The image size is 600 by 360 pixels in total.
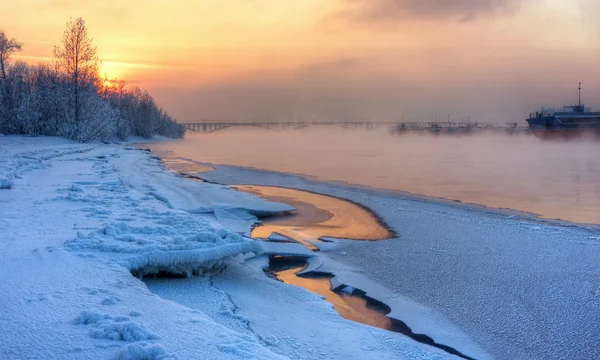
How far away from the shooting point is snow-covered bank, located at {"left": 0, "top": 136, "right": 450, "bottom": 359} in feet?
9.74

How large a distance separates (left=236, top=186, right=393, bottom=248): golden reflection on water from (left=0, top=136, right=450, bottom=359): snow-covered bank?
2.37 m

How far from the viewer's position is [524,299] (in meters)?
5.30

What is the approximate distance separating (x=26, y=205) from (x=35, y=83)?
1583 inches

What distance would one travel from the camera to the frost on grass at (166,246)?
4945 millimetres

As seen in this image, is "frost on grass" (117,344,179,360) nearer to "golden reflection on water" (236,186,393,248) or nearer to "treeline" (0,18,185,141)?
"golden reflection on water" (236,186,393,248)

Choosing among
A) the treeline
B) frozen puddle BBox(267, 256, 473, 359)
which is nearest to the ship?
the treeline

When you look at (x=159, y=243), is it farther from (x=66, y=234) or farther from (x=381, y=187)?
(x=381, y=187)

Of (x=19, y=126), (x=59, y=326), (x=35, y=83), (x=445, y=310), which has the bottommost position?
(x=445, y=310)

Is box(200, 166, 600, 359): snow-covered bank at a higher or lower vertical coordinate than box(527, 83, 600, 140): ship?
lower

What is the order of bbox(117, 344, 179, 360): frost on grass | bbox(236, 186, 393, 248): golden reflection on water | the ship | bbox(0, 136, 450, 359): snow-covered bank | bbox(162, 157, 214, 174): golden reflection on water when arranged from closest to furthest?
bbox(117, 344, 179, 360): frost on grass
bbox(0, 136, 450, 359): snow-covered bank
bbox(236, 186, 393, 248): golden reflection on water
bbox(162, 157, 214, 174): golden reflection on water
the ship

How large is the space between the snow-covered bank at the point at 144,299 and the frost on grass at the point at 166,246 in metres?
0.01

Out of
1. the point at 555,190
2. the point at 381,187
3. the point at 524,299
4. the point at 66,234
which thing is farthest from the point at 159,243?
the point at 555,190

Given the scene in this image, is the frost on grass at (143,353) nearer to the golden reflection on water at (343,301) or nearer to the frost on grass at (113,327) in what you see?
the frost on grass at (113,327)

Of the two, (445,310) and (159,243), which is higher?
(159,243)
